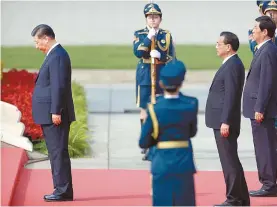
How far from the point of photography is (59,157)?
36.0 feet

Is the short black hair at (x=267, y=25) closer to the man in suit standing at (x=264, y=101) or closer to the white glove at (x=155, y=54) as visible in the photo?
the man in suit standing at (x=264, y=101)

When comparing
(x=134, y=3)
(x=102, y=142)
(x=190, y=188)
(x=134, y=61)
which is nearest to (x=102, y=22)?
(x=134, y=3)

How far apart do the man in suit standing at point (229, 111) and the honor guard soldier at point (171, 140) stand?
67.1 inches

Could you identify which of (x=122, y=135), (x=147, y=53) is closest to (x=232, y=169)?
(x=147, y=53)

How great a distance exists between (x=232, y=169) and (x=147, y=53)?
10.6ft

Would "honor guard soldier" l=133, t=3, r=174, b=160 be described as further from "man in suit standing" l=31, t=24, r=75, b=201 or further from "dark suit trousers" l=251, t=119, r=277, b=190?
"man in suit standing" l=31, t=24, r=75, b=201

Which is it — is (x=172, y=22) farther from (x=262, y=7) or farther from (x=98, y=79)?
(x=262, y=7)

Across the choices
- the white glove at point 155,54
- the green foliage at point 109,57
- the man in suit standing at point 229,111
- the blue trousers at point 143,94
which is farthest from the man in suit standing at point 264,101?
the green foliage at point 109,57

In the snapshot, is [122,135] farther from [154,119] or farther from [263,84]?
[154,119]

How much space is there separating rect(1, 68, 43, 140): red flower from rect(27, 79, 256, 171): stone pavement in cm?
78

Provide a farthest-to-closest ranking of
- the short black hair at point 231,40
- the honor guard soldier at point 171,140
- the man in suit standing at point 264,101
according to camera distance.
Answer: the man in suit standing at point 264,101 → the short black hair at point 231,40 → the honor guard soldier at point 171,140

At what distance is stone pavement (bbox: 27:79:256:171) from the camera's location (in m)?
13.2

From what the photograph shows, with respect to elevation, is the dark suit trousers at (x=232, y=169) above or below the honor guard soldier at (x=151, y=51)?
below

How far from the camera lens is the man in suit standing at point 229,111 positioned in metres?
10.3
